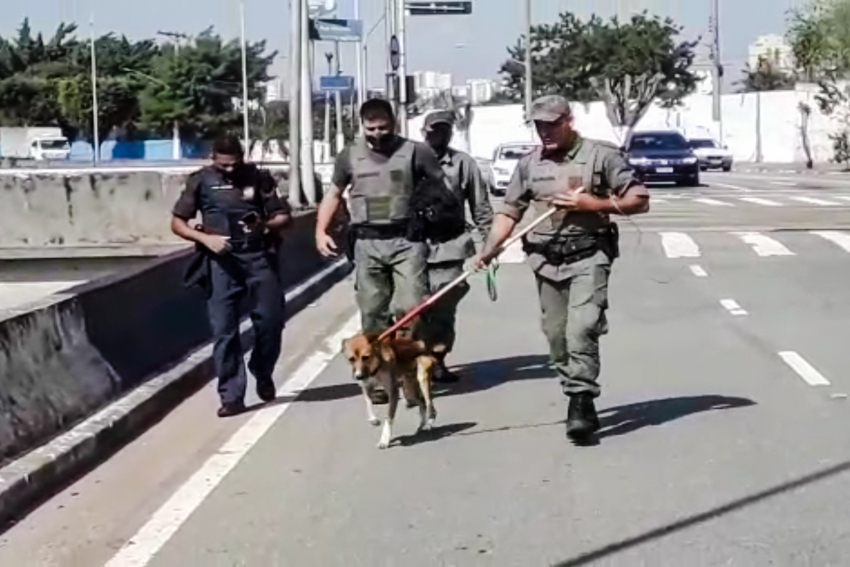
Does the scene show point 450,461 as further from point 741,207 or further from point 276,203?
point 741,207

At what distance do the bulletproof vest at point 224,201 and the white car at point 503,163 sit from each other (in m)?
32.8

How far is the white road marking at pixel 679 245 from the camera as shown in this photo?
25014mm

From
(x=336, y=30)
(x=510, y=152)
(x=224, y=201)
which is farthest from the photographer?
(x=510, y=152)

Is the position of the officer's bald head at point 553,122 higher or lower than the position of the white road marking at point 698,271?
higher

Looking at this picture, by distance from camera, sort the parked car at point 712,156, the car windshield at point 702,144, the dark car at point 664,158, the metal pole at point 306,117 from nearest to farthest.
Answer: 1. the metal pole at point 306,117
2. the dark car at point 664,158
3. the parked car at point 712,156
4. the car windshield at point 702,144

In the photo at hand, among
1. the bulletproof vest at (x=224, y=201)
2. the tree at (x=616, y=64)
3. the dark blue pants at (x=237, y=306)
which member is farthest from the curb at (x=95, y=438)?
the tree at (x=616, y=64)

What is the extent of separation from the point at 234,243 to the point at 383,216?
895 millimetres

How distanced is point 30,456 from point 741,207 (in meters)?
28.9

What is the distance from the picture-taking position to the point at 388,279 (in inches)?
432

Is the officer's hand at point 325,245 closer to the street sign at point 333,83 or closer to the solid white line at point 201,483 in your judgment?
the solid white line at point 201,483

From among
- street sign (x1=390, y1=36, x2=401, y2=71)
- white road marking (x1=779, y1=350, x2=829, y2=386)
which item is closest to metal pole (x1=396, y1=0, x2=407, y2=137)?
street sign (x1=390, y1=36, x2=401, y2=71)

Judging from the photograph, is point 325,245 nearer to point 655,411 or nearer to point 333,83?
point 655,411

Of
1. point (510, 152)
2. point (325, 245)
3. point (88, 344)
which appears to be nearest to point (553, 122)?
point (325, 245)

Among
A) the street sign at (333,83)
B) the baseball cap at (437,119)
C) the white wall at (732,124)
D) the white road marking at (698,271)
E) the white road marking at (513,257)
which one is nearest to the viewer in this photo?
the baseball cap at (437,119)
